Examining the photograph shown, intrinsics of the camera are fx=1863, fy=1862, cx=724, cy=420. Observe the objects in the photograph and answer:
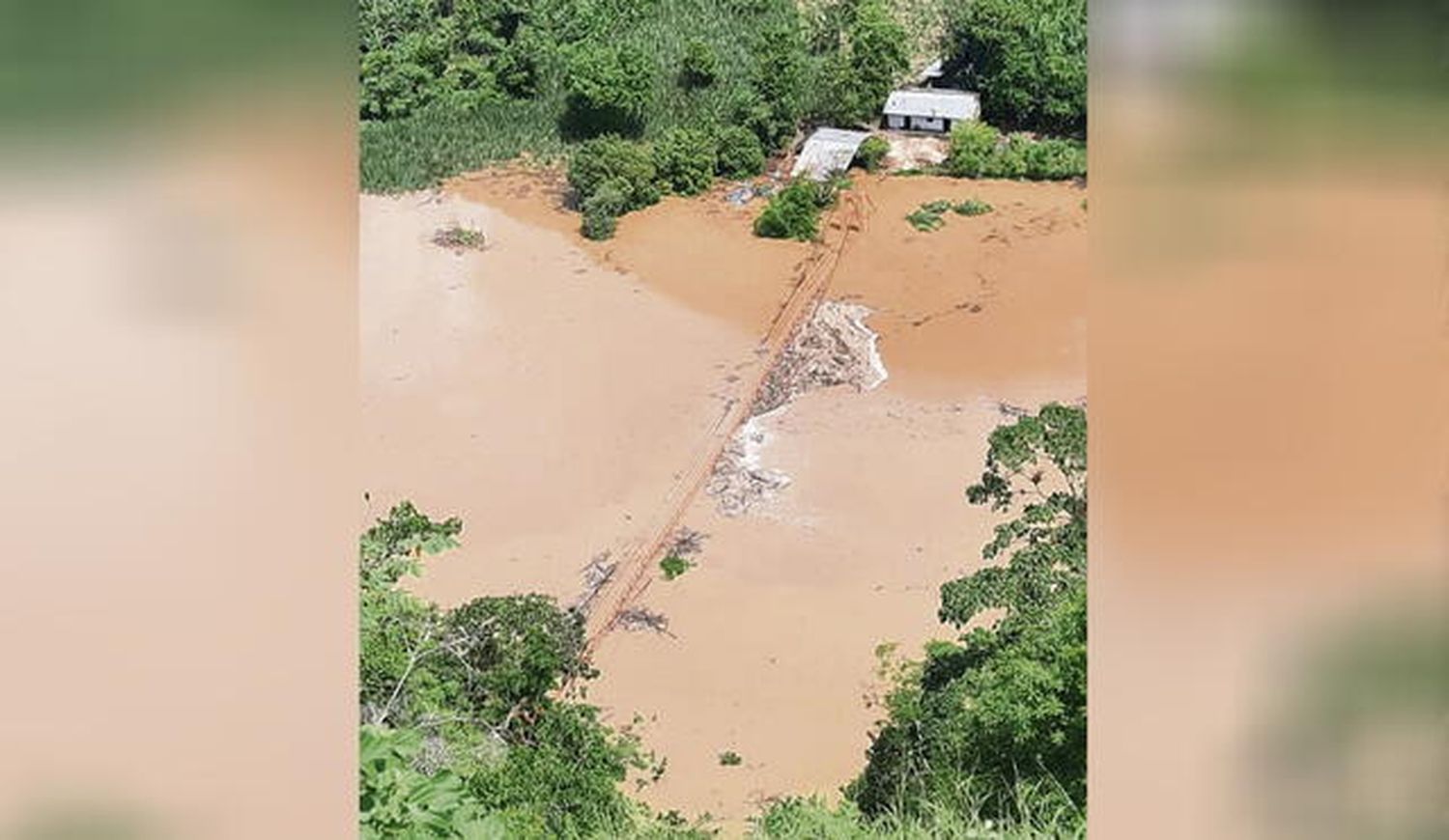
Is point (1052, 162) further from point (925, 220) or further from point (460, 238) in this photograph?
point (460, 238)

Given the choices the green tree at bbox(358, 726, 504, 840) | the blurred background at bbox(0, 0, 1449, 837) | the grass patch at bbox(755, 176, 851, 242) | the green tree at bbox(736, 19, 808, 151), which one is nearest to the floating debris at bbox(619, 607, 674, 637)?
the grass patch at bbox(755, 176, 851, 242)

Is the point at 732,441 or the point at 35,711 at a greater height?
the point at 35,711

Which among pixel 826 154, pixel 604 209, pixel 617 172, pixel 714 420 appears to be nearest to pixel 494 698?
pixel 714 420

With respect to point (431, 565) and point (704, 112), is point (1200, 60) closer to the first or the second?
point (431, 565)

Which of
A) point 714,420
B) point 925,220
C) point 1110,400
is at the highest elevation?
point 1110,400

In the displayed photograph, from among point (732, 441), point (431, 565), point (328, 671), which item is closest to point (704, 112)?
point (732, 441)
